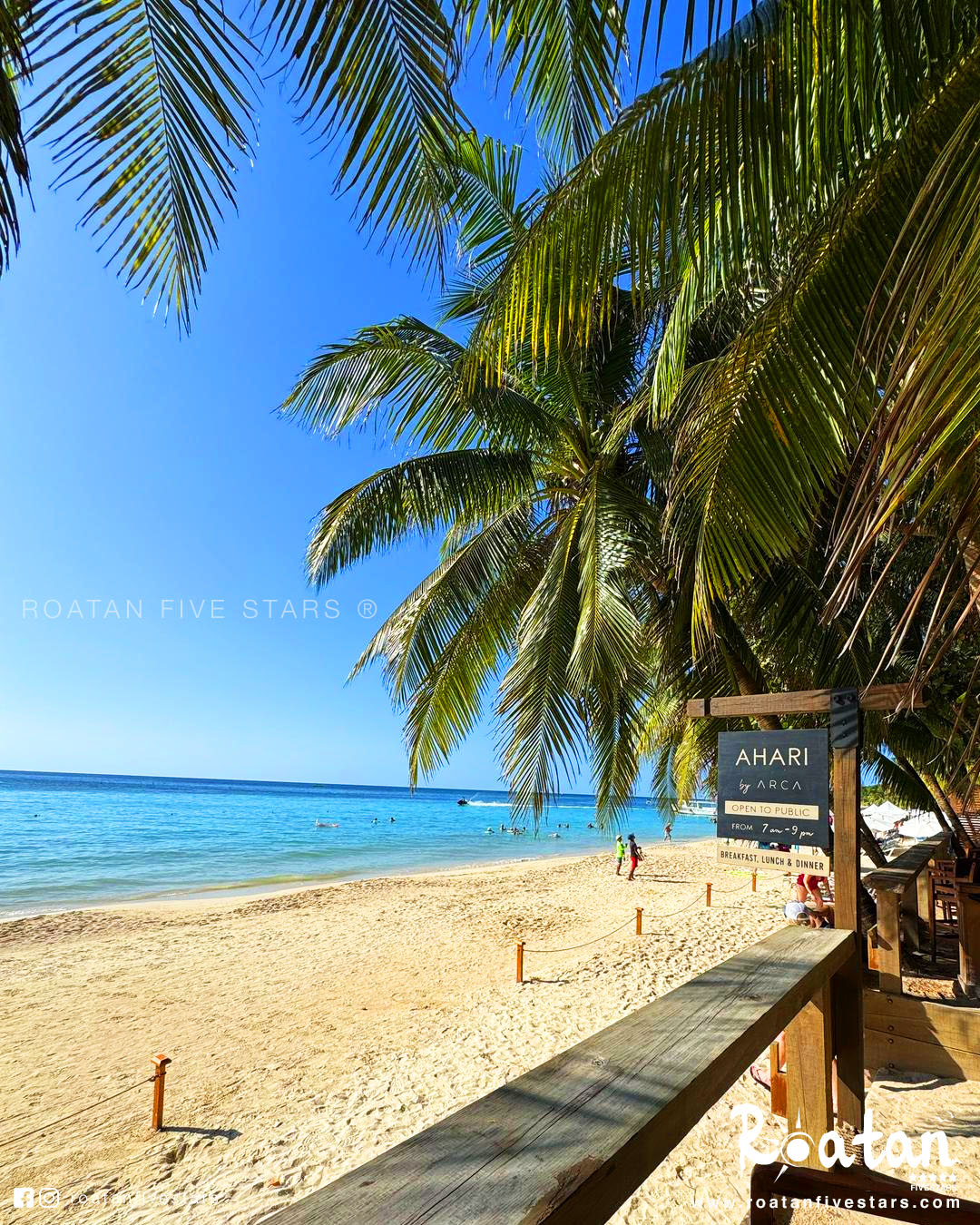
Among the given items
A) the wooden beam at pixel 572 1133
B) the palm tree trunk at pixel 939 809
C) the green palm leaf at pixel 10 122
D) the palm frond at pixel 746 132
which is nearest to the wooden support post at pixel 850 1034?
the wooden beam at pixel 572 1133

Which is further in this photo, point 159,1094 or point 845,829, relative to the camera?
point 159,1094

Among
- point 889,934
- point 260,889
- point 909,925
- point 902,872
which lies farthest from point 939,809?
point 260,889

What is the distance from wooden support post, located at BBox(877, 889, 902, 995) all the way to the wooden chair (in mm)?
3148

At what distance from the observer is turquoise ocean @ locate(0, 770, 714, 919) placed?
20.8 metres

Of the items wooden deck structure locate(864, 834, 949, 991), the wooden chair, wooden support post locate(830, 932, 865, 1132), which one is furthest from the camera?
the wooden chair

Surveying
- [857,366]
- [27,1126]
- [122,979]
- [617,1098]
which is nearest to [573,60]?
[857,366]

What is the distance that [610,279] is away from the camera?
264cm

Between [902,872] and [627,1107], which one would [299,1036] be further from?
[627,1107]

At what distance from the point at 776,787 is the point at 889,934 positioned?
2585 millimetres

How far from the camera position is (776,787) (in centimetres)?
350

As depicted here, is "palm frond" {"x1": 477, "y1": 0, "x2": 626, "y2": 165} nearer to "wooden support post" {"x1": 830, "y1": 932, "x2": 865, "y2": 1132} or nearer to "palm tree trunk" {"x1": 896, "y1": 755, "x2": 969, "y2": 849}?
"wooden support post" {"x1": 830, "y1": 932, "x2": 865, "y2": 1132}

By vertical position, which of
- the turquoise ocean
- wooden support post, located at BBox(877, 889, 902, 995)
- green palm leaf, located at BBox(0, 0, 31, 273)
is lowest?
the turquoise ocean

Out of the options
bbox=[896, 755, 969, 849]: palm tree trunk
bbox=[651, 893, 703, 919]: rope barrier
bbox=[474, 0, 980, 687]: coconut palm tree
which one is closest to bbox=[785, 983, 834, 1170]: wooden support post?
bbox=[474, 0, 980, 687]: coconut palm tree

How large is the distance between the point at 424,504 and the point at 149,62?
474 centimetres
